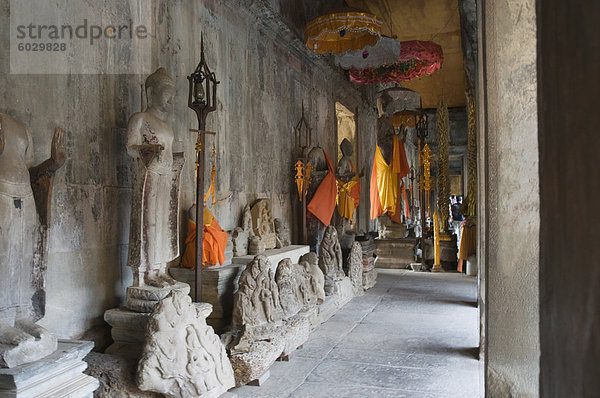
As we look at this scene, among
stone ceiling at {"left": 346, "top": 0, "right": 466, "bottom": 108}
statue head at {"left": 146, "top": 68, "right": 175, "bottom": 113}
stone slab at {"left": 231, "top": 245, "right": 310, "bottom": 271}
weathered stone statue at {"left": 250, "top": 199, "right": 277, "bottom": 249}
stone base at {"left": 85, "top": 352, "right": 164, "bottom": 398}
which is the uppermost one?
stone ceiling at {"left": 346, "top": 0, "right": 466, "bottom": 108}

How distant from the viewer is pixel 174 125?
6008 mm

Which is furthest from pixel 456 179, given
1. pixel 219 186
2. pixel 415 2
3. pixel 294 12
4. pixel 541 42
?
pixel 541 42

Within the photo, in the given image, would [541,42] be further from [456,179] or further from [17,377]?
[456,179]

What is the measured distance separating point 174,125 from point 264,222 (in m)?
2.43

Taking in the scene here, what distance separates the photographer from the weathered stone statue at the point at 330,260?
832cm

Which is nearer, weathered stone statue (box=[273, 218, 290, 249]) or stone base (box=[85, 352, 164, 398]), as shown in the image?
stone base (box=[85, 352, 164, 398])

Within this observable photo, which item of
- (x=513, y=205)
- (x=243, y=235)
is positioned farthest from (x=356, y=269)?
(x=513, y=205)

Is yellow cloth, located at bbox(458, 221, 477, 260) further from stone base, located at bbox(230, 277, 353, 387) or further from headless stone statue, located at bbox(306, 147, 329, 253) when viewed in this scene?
stone base, located at bbox(230, 277, 353, 387)

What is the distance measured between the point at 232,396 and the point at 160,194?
1.92 m

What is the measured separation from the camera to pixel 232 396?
4172 mm

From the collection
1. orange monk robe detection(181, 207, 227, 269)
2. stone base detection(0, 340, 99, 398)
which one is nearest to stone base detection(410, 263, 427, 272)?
orange monk robe detection(181, 207, 227, 269)

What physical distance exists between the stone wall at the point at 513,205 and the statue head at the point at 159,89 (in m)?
3.11

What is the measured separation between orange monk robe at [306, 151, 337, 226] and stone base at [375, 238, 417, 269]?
4.13 metres

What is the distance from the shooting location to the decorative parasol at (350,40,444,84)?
11.4m
